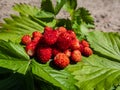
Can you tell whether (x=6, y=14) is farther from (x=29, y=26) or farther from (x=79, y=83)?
(x=79, y=83)

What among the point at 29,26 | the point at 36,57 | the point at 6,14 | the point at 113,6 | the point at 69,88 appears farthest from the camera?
the point at 113,6

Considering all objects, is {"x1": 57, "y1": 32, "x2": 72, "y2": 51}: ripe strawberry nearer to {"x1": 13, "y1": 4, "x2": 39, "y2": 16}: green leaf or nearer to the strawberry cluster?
the strawberry cluster

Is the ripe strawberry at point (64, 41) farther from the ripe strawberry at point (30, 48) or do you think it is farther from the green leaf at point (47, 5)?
the green leaf at point (47, 5)

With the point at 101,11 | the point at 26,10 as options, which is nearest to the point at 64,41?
the point at 26,10

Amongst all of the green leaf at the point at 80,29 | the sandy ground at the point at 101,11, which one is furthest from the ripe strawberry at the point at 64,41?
the sandy ground at the point at 101,11

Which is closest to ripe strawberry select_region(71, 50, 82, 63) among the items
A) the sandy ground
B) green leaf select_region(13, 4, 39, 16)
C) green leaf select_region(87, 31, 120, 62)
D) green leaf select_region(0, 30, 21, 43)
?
green leaf select_region(87, 31, 120, 62)

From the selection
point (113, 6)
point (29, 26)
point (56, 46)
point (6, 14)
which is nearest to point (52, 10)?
point (29, 26)
